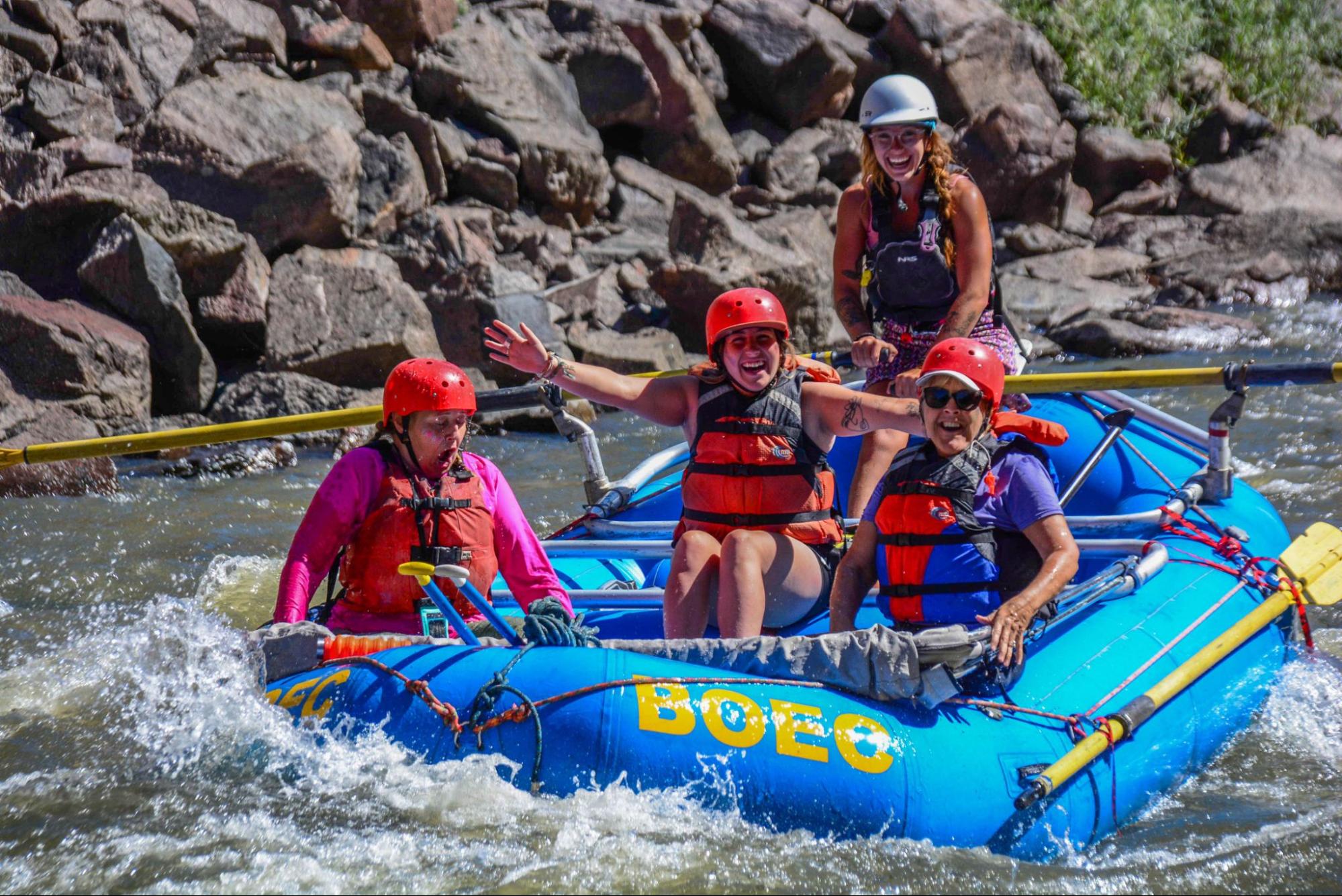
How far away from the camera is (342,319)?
9.22 m

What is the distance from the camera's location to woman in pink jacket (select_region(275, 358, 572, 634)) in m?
3.76

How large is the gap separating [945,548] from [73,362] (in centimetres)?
622

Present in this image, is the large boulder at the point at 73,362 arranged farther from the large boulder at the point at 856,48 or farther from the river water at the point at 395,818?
the large boulder at the point at 856,48

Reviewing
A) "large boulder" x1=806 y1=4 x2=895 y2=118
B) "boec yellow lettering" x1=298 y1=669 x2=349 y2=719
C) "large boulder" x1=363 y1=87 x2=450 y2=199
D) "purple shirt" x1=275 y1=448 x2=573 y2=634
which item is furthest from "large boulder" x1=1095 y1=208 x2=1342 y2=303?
"boec yellow lettering" x1=298 y1=669 x2=349 y2=719

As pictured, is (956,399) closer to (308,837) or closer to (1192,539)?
(1192,539)

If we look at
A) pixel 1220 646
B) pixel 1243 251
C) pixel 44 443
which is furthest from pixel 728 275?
pixel 1220 646

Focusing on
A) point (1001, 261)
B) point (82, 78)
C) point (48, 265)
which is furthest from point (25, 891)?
point (1001, 261)

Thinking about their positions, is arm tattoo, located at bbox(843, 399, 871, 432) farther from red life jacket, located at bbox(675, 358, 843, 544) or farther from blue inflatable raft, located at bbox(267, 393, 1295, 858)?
blue inflatable raft, located at bbox(267, 393, 1295, 858)

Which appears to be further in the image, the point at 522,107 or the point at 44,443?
the point at 522,107

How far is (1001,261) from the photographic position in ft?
46.6

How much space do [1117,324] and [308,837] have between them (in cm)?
982

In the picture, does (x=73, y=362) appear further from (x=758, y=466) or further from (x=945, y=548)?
(x=945, y=548)

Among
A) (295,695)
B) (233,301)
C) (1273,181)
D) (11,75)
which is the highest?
(11,75)

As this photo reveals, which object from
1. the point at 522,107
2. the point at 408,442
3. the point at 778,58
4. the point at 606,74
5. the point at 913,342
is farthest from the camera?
the point at 778,58
